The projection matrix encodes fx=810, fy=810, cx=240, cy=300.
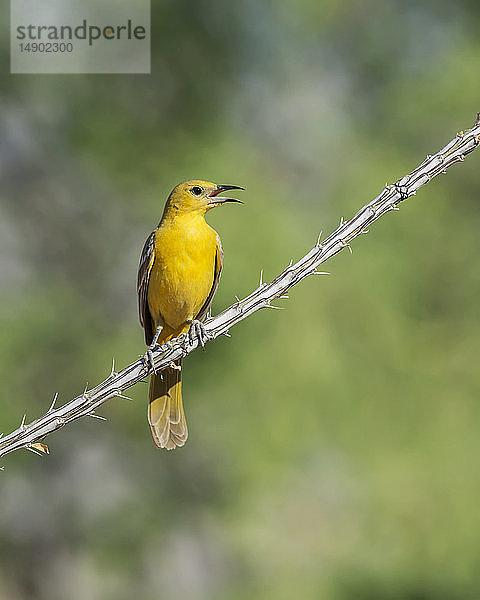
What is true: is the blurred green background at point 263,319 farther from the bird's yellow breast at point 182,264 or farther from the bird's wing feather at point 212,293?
the bird's yellow breast at point 182,264

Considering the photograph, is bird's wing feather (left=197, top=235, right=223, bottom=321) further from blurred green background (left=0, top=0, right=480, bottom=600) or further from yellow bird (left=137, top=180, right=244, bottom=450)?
blurred green background (left=0, top=0, right=480, bottom=600)

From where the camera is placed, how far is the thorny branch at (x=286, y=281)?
7.00 ft

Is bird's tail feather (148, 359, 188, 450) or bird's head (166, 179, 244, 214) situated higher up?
bird's head (166, 179, 244, 214)

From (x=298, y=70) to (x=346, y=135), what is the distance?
44.3 inches

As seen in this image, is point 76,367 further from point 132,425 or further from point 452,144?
point 452,144

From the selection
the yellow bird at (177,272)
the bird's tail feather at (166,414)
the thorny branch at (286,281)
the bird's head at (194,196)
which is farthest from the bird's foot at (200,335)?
the bird's head at (194,196)

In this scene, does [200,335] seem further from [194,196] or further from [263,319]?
[263,319]

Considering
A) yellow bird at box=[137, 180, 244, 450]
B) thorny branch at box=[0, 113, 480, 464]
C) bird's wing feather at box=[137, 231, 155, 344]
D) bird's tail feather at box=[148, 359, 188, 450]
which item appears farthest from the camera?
bird's wing feather at box=[137, 231, 155, 344]

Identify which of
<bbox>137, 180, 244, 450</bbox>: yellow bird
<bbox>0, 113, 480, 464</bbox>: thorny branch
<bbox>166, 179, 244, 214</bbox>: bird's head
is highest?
<bbox>166, 179, 244, 214</bbox>: bird's head

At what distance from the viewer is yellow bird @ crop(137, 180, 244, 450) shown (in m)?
3.12

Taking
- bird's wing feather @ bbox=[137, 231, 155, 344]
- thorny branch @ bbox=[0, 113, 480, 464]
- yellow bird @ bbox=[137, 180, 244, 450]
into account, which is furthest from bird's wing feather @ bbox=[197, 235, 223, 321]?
thorny branch @ bbox=[0, 113, 480, 464]

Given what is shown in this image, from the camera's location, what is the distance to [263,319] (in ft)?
30.0

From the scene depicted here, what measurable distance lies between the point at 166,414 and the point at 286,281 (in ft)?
3.44

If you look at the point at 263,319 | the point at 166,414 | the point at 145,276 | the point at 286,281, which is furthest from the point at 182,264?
the point at 263,319
